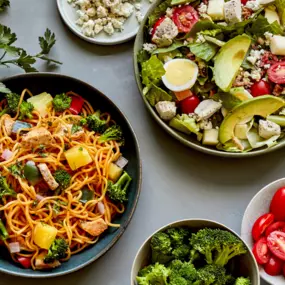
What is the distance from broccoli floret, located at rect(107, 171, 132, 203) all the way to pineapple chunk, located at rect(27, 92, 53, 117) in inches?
15.5

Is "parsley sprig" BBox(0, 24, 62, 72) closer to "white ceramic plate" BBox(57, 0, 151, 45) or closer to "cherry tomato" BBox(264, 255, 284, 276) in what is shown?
"white ceramic plate" BBox(57, 0, 151, 45)

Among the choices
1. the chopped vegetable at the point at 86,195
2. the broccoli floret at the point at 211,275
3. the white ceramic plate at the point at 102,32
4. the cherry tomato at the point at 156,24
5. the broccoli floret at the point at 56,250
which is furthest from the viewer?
the white ceramic plate at the point at 102,32

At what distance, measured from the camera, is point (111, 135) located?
8.54 ft

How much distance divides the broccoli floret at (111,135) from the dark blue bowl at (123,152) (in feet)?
0.09

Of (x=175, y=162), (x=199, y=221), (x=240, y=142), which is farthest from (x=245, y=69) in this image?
(x=199, y=221)

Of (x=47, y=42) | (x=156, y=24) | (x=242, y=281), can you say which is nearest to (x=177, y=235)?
(x=242, y=281)

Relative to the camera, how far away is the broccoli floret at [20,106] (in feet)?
8.45

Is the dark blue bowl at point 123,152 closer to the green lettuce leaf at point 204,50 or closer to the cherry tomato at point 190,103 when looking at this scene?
the cherry tomato at point 190,103

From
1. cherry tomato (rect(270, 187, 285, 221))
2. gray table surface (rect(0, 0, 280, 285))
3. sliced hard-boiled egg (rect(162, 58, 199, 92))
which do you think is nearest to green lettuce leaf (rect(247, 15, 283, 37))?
sliced hard-boiled egg (rect(162, 58, 199, 92))

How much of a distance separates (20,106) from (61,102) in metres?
0.16

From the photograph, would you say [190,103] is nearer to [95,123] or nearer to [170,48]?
[170,48]

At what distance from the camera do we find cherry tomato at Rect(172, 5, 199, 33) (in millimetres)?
2658

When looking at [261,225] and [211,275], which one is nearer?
[211,275]

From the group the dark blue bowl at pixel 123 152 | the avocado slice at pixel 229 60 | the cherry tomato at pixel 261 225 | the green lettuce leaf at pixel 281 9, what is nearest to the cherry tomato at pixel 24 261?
the dark blue bowl at pixel 123 152
